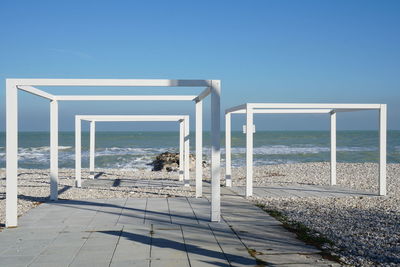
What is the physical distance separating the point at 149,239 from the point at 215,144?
187 centimetres

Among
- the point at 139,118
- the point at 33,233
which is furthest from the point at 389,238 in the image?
the point at 139,118

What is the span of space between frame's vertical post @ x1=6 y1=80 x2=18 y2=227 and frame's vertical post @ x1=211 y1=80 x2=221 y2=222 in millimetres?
2961

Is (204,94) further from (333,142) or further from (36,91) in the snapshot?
(333,142)

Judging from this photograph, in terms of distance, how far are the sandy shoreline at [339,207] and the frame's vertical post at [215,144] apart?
4.43 feet

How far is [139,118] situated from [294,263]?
29.7 ft

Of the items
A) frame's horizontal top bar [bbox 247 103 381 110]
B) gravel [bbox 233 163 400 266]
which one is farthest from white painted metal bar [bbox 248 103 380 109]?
gravel [bbox 233 163 400 266]

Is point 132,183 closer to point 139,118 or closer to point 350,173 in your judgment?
point 139,118

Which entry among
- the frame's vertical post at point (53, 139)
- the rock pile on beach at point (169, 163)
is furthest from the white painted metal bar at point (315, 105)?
the rock pile on beach at point (169, 163)

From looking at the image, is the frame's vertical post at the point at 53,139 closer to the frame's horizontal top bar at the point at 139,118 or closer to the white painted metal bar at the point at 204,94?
the white painted metal bar at the point at 204,94

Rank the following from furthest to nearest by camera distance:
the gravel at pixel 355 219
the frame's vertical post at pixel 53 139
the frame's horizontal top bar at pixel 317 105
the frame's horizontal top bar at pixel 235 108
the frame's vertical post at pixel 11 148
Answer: the frame's horizontal top bar at pixel 235 108 → the frame's horizontal top bar at pixel 317 105 → the frame's vertical post at pixel 53 139 → the frame's vertical post at pixel 11 148 → the gravel at pixel 355 219

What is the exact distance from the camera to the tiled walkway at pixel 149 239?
16.3 feet

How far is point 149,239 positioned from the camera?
593 centimetres

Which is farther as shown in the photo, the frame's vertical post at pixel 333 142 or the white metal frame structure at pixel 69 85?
the frame's vertical post at pixel 333 142

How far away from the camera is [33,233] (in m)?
6.34
